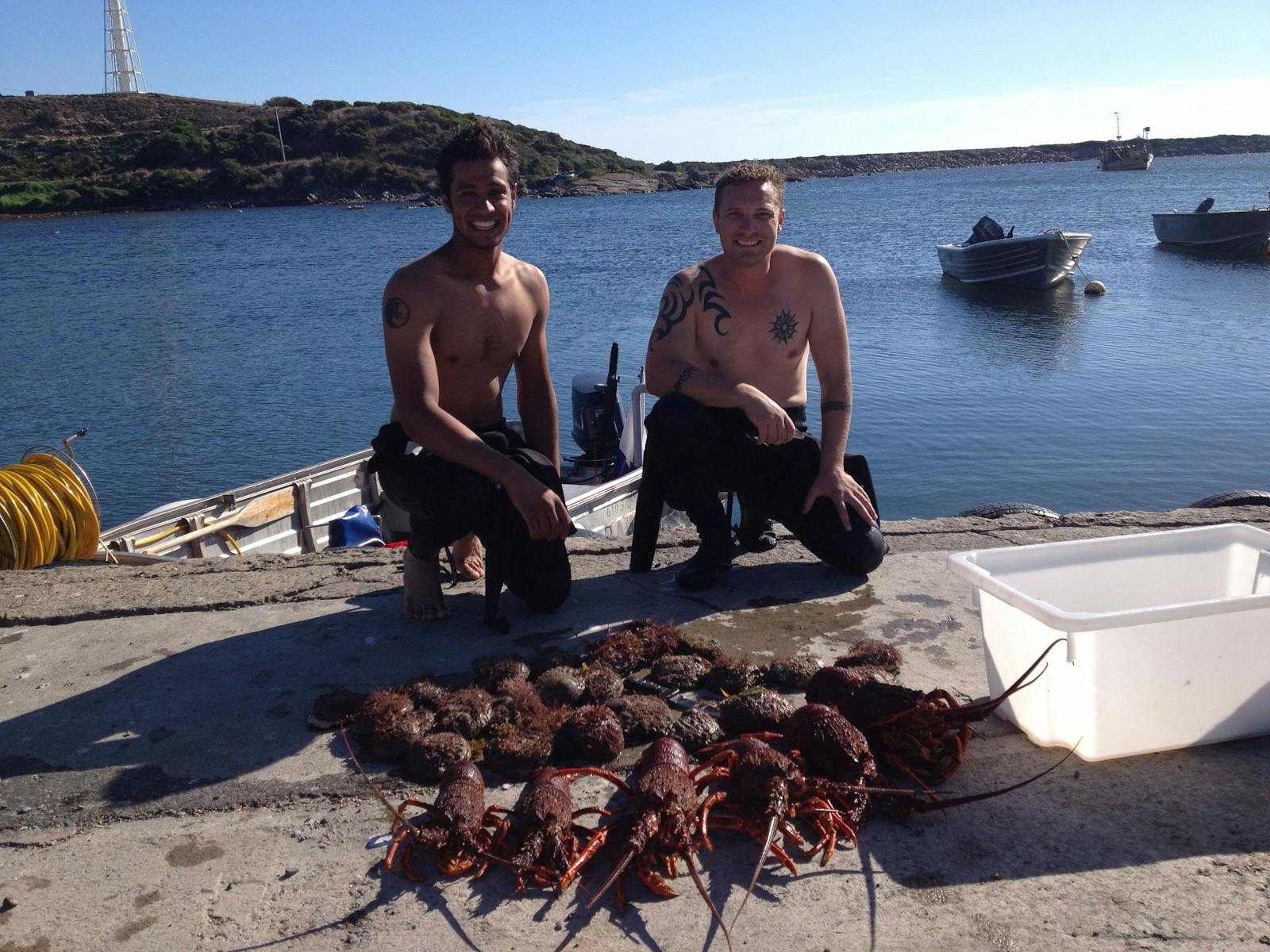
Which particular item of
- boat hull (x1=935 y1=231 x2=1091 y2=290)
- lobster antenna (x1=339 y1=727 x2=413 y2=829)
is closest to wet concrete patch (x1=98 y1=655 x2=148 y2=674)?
lobster antenna (x1=339 y1=727 x2=413 y2=829)

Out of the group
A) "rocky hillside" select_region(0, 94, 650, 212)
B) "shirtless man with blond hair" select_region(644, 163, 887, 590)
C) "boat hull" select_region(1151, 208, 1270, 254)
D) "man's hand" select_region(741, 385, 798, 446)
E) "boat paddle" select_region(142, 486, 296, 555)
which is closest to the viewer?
"man's hand" select_region(741, 385, 798, 446)

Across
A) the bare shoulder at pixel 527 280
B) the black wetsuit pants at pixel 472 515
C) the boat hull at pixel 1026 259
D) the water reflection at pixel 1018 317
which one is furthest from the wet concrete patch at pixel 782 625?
the boat hull at pixel 1026 259

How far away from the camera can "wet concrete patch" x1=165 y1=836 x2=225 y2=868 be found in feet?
9.02

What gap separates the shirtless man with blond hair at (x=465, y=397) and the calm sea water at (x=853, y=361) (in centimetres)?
984

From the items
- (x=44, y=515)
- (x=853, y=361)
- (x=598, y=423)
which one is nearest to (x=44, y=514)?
(x=44, y=515)

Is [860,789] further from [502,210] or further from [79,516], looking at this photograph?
[79,516]

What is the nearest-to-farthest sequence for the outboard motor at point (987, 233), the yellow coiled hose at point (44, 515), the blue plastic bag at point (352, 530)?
the yellow coiled hose at point (44, 515) → the blue plastic bag at point (352, 530) → the outboard motor at point (987, 233)

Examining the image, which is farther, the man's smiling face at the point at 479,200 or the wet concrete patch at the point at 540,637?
the man's smiling face at the point at 479,200

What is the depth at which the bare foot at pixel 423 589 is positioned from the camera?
427cm

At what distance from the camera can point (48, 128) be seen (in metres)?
103

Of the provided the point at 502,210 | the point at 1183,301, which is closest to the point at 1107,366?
the point at 1183,301

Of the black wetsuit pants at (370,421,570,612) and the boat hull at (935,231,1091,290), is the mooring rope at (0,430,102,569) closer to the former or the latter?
the black wetsuit pants at (370,421,570,612)

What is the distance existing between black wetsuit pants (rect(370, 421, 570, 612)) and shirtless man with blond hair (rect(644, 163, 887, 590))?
66cm

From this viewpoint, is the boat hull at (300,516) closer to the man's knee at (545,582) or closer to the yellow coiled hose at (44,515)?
the yellow coiled hose at (44,515)
